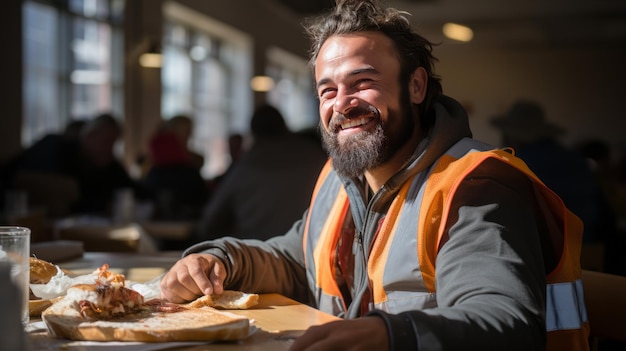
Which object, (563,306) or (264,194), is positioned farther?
(264,194)

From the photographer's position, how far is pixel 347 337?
1.11 m

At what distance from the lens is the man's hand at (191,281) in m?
1.61

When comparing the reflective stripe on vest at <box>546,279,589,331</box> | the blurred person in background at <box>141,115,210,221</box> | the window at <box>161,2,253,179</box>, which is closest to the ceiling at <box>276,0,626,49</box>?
the window at <box>161,2,253,179</box>

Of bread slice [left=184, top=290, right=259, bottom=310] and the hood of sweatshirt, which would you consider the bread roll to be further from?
the hood of sweatshirt

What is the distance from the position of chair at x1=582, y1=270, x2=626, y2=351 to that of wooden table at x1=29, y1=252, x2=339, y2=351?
0.54 metres

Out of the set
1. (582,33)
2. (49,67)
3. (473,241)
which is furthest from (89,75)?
(582,33)

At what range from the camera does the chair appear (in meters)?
1.58

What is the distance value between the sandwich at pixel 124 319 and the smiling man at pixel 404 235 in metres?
0.19

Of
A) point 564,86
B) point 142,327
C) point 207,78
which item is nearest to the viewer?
point 142,327

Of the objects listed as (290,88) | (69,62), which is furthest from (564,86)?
(69,62)

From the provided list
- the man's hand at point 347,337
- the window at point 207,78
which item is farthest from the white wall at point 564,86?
the man's hand at point 347,337

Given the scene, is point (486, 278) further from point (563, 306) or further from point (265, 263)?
point (265, 263)

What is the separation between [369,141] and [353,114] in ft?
0.23

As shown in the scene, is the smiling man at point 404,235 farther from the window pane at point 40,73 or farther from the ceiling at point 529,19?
the ceiling at point 529,19
